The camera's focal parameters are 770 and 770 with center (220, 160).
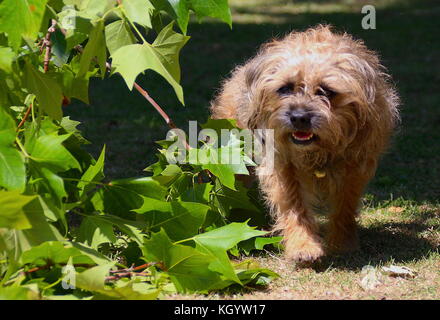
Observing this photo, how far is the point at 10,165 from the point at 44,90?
36 centimetres

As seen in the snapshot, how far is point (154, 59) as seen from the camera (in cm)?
292

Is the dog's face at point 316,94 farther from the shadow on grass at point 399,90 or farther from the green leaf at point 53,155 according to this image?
the green leaf at point 53,155

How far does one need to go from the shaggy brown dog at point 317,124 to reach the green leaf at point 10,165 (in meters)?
1.68

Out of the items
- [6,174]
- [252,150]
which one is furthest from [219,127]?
[6,174]

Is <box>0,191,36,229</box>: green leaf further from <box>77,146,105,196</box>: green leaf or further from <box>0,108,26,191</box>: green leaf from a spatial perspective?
<box>77,146,105,196</box>: green leaf

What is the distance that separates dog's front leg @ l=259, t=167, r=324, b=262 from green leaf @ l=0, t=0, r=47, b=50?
2010 millimetres

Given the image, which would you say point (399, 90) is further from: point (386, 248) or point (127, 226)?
point (127, 226)

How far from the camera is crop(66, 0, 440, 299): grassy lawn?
393 centimetres

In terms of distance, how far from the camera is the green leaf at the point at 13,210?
282cm

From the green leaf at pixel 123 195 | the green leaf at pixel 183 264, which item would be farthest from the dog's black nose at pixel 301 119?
the green leaf at pixel 183 264

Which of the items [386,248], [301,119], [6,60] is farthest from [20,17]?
[386,248]

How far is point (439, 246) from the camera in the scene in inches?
175
